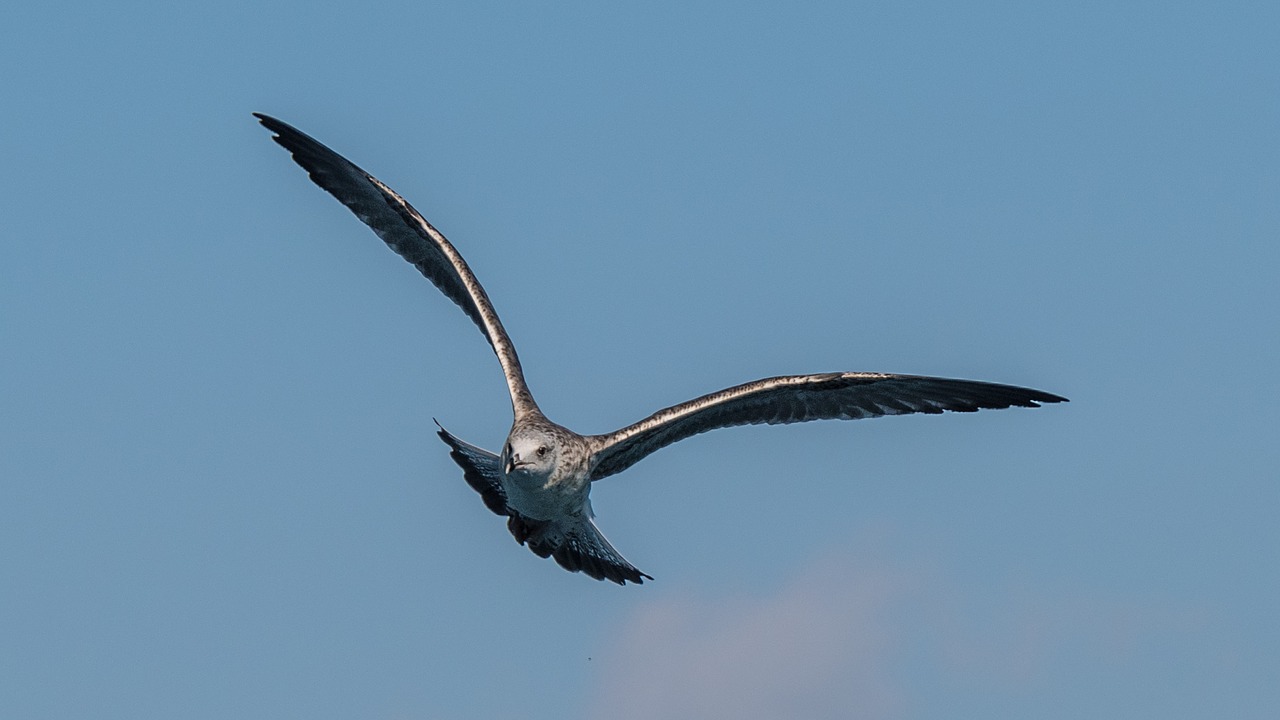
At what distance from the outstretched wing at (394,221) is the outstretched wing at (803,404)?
8.17 ft

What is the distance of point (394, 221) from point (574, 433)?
5498 mm

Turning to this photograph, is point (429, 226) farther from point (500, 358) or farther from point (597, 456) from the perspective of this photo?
point (597, 456)

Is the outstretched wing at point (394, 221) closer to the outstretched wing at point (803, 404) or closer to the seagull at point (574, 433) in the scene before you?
the seagull at point (574, 433)

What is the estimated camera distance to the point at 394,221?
2198cm

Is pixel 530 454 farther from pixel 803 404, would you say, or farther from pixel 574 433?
pixel 803 404

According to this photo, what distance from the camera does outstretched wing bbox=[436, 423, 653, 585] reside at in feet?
63.9

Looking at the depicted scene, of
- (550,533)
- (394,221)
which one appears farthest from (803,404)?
(394,221)

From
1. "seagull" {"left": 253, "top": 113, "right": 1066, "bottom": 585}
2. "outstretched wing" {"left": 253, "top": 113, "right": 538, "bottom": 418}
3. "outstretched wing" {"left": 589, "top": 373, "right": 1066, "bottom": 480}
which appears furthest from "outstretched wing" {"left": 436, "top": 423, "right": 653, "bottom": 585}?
"outstretched wing" {"left": 253, "top": 113, "right": 538, "bottom": 418}

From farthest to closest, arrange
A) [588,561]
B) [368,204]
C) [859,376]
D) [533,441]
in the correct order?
[368,204] → [588,561] → [859,376] → [533,441]

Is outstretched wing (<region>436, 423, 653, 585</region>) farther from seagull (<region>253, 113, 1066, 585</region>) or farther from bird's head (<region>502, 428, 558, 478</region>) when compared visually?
bird's head (<region>502, 428, 558, 478</region>)

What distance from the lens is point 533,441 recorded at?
17375mm

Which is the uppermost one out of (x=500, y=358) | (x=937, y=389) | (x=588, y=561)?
(x=937, y=389)

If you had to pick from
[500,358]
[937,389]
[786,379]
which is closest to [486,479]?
[500,358]

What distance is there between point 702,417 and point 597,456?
159 centimetres
